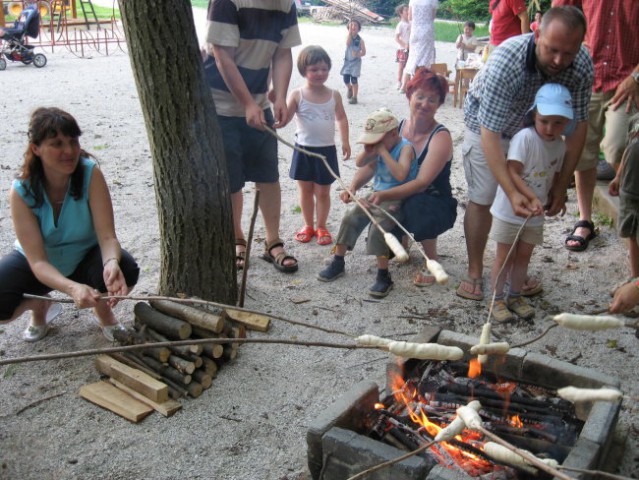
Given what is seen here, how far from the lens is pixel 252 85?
Answer: 453cm

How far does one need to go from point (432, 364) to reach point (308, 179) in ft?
7.76

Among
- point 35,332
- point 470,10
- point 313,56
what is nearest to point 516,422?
point 35,332

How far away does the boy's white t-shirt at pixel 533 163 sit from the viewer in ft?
12.5

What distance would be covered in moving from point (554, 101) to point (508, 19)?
4944mm

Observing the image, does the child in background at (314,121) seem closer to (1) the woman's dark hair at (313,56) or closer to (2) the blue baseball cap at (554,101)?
(1) the woman's dark hair at (313,56)

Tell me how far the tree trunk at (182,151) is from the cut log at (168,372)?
0.58 metres

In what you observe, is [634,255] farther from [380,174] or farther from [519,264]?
[380,174]

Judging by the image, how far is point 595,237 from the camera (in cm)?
536

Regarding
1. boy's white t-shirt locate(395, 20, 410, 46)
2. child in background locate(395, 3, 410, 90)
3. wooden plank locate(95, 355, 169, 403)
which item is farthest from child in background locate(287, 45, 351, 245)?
boy's white t-shirt locate(395, 20, 410, 46)

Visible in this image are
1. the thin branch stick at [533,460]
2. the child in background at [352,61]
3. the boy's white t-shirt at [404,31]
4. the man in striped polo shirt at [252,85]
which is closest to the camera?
the thin branch stick at [533,460]

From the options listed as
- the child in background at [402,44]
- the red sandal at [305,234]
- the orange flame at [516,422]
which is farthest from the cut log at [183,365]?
the child in background at [402,44]

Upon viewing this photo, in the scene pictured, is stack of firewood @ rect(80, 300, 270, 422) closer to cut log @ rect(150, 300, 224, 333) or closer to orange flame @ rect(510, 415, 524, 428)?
cut log @ rect(150, 300, 224, 333)

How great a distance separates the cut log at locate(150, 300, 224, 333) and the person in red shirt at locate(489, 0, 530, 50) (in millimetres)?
5998

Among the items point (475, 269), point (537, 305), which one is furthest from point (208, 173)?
point (537, 305)
